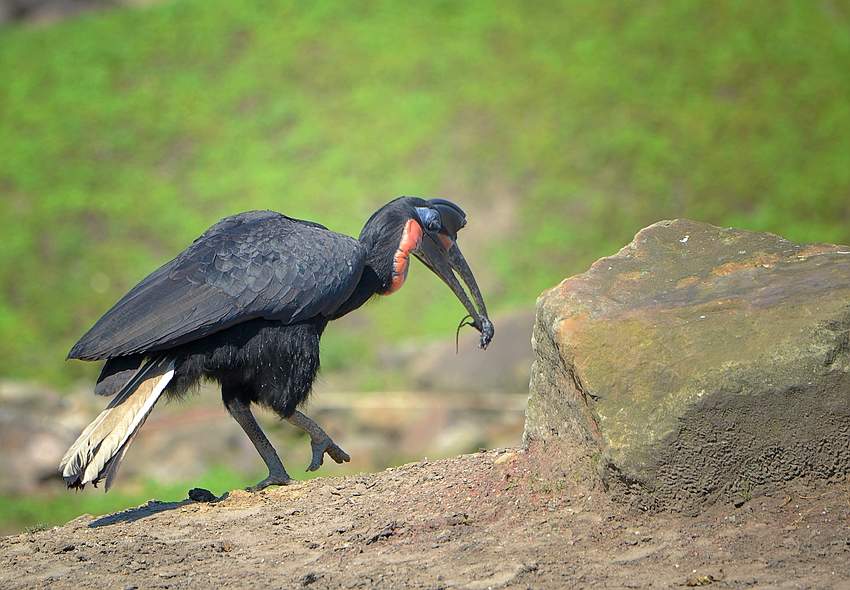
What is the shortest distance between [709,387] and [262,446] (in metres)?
3.02

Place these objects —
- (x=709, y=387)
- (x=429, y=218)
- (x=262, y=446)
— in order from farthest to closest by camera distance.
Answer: (x=429, y=218) → (x=262, y=446) → (x=709, y=387)

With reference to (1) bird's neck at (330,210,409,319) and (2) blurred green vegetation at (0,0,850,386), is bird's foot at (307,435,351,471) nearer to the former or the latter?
(1) bird's neck at (330,210,409,319)

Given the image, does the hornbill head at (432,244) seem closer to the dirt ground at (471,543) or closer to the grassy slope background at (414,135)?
the dirt ground at (471,543)

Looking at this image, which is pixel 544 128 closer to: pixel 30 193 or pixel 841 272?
pixel 30 193

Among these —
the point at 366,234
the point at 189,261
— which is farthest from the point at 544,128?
the point at 189,261

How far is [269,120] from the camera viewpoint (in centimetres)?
1723

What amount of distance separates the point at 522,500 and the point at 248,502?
Result: 1.70 m

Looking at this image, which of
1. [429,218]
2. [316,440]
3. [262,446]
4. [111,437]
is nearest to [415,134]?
[429,218]

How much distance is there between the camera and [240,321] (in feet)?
17.9

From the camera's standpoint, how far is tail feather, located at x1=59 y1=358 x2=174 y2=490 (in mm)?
4941

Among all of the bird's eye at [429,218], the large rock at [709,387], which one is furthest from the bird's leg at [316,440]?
the large rock at [709,387]

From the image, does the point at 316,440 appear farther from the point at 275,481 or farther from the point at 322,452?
the point at 275,481

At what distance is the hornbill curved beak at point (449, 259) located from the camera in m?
6.56

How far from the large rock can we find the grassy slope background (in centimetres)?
939
